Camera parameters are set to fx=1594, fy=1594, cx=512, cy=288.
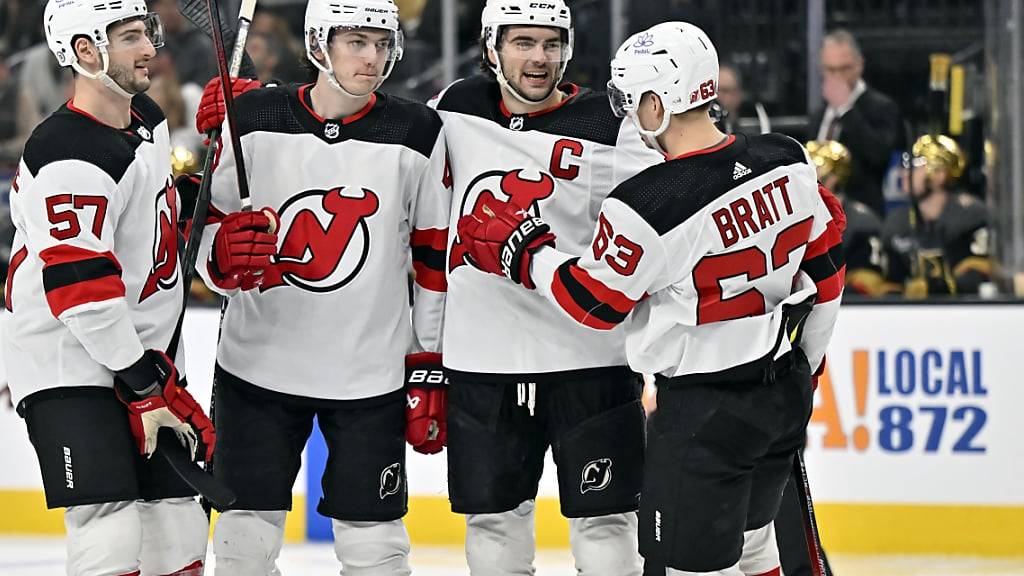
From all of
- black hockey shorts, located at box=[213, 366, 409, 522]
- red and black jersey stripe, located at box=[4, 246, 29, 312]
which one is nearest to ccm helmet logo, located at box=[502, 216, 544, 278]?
black hockey shorts, located at box=[213, 366, 409, 522]

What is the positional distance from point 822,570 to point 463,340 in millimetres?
846

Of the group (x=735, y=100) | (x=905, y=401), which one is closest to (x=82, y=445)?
(x=905, y=401)

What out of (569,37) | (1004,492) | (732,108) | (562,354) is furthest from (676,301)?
(732,108)

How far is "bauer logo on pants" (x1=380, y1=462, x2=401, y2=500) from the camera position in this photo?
3156 mm

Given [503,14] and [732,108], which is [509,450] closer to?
[503,14]

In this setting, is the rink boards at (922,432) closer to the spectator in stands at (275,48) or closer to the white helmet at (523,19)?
the white helmet at (523,19)

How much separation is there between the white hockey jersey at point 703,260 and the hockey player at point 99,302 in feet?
2.39

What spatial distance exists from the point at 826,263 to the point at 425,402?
2.73 feet

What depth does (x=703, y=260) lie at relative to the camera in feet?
9.07

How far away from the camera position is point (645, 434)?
315cm

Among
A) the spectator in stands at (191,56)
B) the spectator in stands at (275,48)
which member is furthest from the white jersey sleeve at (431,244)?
the spectator in stands at (191,56)

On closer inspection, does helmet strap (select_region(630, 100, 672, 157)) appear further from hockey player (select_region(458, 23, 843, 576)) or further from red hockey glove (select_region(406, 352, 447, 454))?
red hockey glove (select_region(406, 352, 447, 454))

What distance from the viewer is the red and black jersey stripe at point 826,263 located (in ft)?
9.73

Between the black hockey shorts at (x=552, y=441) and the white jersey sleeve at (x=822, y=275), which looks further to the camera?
the black hockey shorts at (x=552, y=441)
